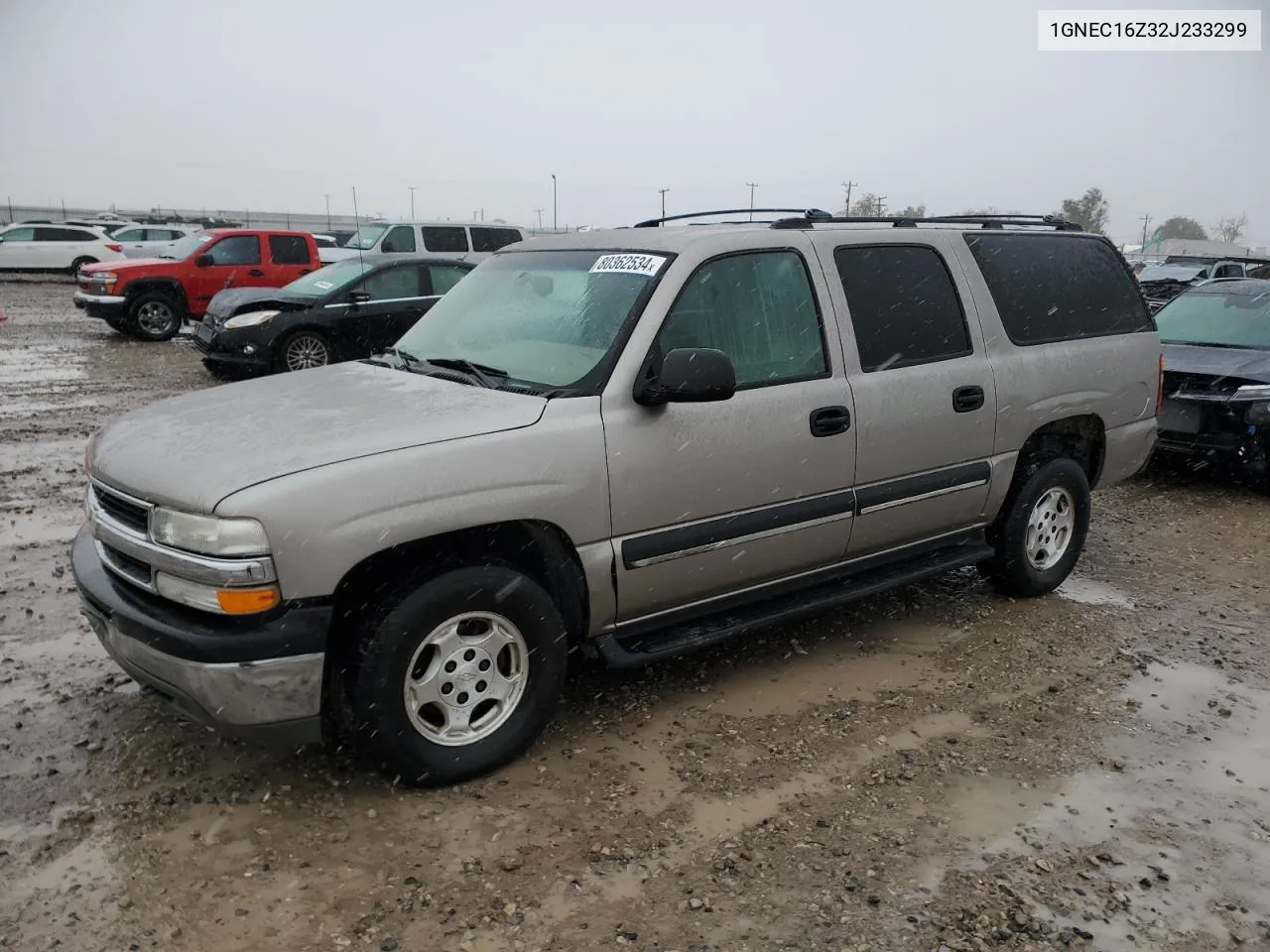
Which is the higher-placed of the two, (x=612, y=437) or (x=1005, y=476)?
(x=612, y=437)

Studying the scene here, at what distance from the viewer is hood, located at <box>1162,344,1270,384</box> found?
738 centimetres

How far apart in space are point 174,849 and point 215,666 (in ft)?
2.03

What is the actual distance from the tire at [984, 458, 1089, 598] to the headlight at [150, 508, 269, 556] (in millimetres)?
3662

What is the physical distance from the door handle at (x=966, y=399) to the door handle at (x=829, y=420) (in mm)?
707

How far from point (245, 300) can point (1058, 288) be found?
9433mm

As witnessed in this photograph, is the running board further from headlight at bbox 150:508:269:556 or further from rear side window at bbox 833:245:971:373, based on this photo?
headlight at bbox 150:508:269:556

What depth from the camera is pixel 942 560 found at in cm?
473

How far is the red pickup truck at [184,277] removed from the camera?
15234mm

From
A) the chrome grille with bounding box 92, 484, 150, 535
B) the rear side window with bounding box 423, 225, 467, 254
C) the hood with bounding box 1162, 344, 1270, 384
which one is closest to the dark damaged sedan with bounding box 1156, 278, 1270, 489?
the hood with bounding box 1162, 344, 1270, 384

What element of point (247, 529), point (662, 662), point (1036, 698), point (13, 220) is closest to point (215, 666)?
point (247, 529)

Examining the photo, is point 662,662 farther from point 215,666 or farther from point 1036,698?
point 215,666

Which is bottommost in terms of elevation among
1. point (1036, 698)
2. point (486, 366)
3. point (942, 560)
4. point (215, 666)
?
point (1036, 698)

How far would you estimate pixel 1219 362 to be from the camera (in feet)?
25.3

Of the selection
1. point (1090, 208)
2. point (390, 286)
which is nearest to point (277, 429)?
point (390, 286)
